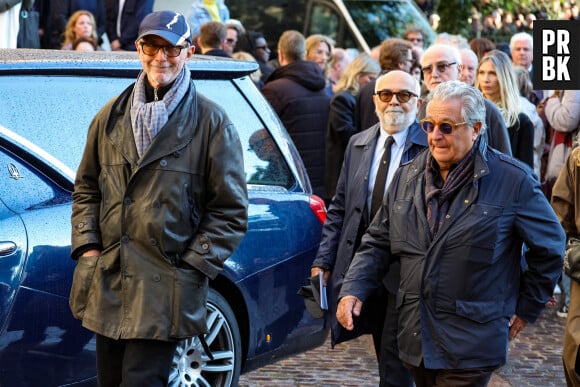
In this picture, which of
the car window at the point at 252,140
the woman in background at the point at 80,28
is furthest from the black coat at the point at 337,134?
the car window at the point at 252,140

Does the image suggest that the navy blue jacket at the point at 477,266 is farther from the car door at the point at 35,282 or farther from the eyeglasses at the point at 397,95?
the car door at the point at 35,282

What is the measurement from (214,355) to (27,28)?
669 cm

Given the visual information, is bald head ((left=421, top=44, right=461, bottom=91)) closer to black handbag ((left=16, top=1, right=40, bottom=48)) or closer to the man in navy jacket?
the man in navy jacket

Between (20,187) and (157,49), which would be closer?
(157,49)

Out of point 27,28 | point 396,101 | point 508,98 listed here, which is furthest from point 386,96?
point 27,28

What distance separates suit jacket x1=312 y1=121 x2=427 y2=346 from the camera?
21.3 feet

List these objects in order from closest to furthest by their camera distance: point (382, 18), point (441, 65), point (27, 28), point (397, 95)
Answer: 1. point (397, 95)
2. point (441, 65)
3. point (27, 28)
4. point (382, 18)

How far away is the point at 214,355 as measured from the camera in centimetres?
664

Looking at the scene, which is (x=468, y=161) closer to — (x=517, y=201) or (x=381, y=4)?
(x=517, y=201)

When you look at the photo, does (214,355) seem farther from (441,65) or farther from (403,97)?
(441,65)

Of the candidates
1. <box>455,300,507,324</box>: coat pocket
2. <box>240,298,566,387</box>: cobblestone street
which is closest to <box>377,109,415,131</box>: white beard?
<box>455,300,507,324</box>: coat pocket

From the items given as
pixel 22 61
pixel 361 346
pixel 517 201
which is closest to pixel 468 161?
pixel 517 201

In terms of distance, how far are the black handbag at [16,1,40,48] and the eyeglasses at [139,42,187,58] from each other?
748 centimetres

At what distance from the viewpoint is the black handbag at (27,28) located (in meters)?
12.5
